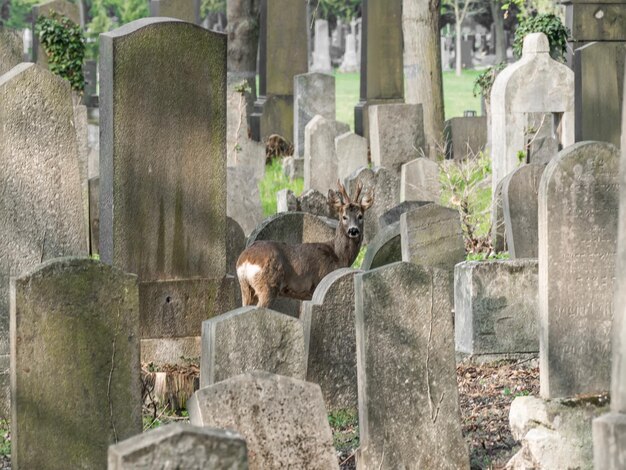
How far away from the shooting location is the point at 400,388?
704 centimetres

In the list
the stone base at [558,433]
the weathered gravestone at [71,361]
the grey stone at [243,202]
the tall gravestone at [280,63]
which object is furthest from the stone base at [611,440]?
the tall gravestone at [280,63]

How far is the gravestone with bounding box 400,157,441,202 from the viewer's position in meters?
15.5

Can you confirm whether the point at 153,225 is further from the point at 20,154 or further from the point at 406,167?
the point at 406,167

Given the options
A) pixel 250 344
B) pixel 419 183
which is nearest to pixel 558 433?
pixel 250 344

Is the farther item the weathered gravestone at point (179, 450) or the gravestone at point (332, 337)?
the gravestone at point (332, 337)

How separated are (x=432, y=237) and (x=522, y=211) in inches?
50.7

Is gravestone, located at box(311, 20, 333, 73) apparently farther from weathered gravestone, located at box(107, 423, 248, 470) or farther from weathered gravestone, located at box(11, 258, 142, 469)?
weathered gravestone, located at box(107, 423, 248, 470)

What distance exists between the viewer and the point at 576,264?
7.57 m

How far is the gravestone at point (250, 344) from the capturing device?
23.7ft

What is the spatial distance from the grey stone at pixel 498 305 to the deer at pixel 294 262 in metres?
0.90

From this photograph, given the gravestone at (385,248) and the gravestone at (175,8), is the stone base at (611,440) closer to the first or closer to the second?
the gravestone at (385,248)

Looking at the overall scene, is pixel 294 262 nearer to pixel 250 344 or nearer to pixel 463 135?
pixel 250 344

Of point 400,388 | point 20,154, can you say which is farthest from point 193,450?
point 20,154

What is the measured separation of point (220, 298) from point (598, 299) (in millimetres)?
3124
